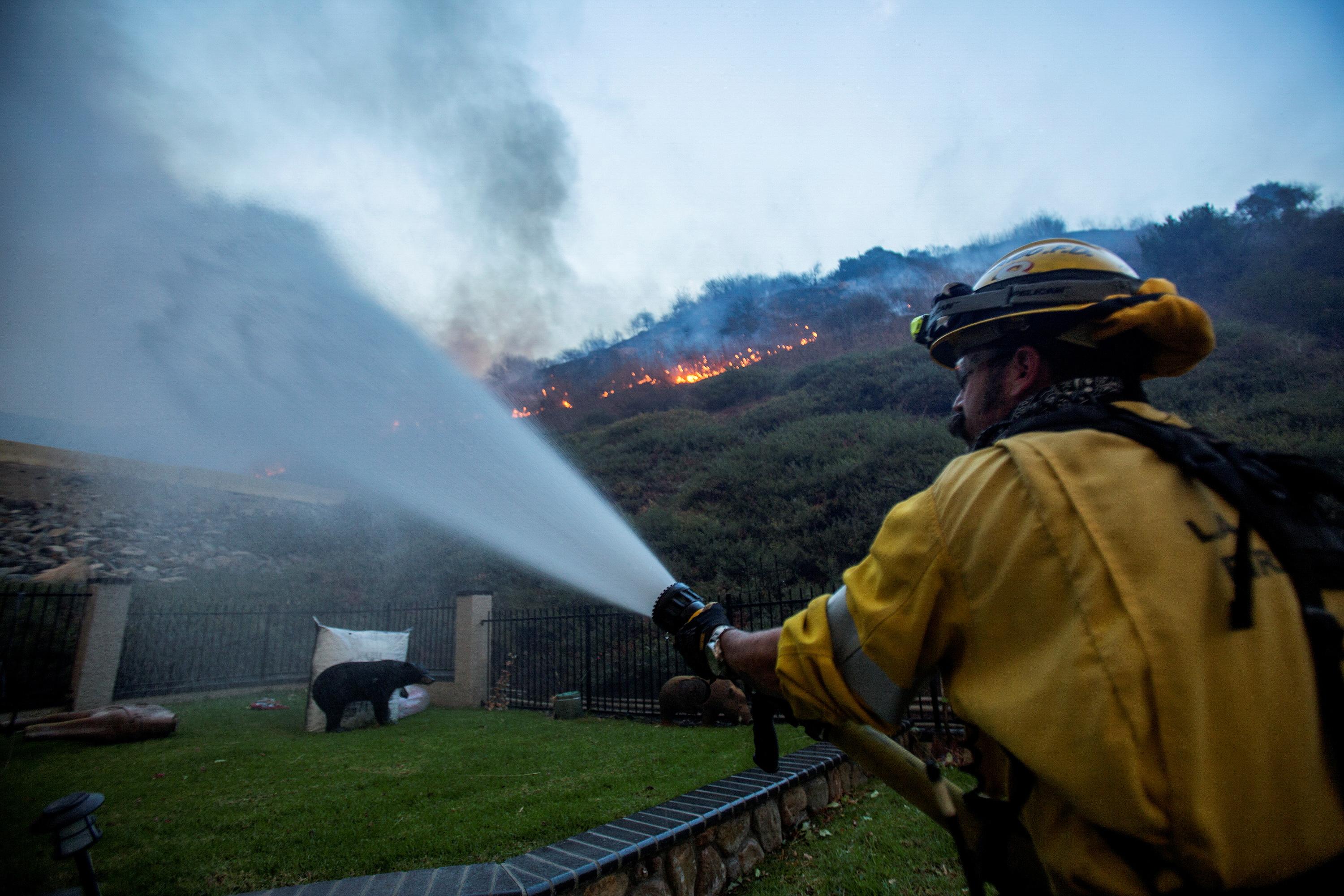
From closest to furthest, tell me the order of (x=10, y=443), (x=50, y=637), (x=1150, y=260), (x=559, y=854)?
(x=559, y=854)
(x=50, y=637)
(x=10, y=443)
(x=1150, y=260)

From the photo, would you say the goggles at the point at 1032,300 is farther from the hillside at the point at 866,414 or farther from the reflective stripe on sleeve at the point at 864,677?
the hillside at the point at 866,414

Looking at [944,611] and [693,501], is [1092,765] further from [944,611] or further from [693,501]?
[693,501]

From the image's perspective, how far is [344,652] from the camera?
8508 millimetres

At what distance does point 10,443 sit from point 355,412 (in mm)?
9859

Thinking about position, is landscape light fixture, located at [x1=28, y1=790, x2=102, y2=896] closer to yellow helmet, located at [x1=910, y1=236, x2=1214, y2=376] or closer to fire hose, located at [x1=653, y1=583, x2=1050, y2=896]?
fire hose, located at [x1=653, y1=583, x2=1050, y2=896]

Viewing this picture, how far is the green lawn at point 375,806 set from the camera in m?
3.61

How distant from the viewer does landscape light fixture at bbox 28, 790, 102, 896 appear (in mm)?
2363

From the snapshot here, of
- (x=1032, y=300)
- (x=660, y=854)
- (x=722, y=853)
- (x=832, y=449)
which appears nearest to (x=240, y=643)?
(x=722, y=853)

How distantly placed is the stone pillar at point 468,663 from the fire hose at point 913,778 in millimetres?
9774

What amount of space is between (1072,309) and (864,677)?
1.07 meters

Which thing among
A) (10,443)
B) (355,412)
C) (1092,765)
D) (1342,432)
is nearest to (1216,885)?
(1092,765)

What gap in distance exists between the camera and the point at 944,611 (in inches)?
49.7

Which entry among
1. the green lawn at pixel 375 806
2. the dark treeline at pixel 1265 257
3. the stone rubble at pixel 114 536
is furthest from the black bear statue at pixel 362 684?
the dark treeline at pixel 1265 257

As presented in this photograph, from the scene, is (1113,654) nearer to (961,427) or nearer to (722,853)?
(961,427)
